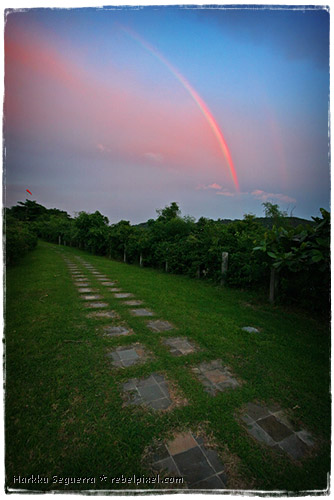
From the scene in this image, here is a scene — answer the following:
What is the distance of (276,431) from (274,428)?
0.03 meters

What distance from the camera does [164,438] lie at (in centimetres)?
149

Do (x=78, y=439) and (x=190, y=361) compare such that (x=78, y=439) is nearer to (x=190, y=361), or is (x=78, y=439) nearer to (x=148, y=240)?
(x=190, y=361)

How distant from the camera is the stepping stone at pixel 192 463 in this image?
4.00ft

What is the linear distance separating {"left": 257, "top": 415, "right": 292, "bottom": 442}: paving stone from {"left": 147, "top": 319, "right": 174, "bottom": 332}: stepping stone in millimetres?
1878

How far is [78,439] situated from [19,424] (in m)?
0.50

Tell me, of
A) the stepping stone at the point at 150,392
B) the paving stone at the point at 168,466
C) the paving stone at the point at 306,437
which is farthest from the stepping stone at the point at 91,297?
the paving stone at the point at 306,437

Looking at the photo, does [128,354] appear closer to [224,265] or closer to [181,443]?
[181,443]

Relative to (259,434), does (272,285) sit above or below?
above

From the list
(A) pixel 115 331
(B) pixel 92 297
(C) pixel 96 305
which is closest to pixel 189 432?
(A) pixel 115 331

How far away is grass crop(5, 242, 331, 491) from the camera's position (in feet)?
4.25

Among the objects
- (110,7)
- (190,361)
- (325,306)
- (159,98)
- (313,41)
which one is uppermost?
(159,98)

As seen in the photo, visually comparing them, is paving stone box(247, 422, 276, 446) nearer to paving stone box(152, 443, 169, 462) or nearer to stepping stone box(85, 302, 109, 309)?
paving stone box(152, 443, 169, 462)

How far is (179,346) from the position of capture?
2.87 metres

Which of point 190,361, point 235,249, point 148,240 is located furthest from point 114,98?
point 148,240
